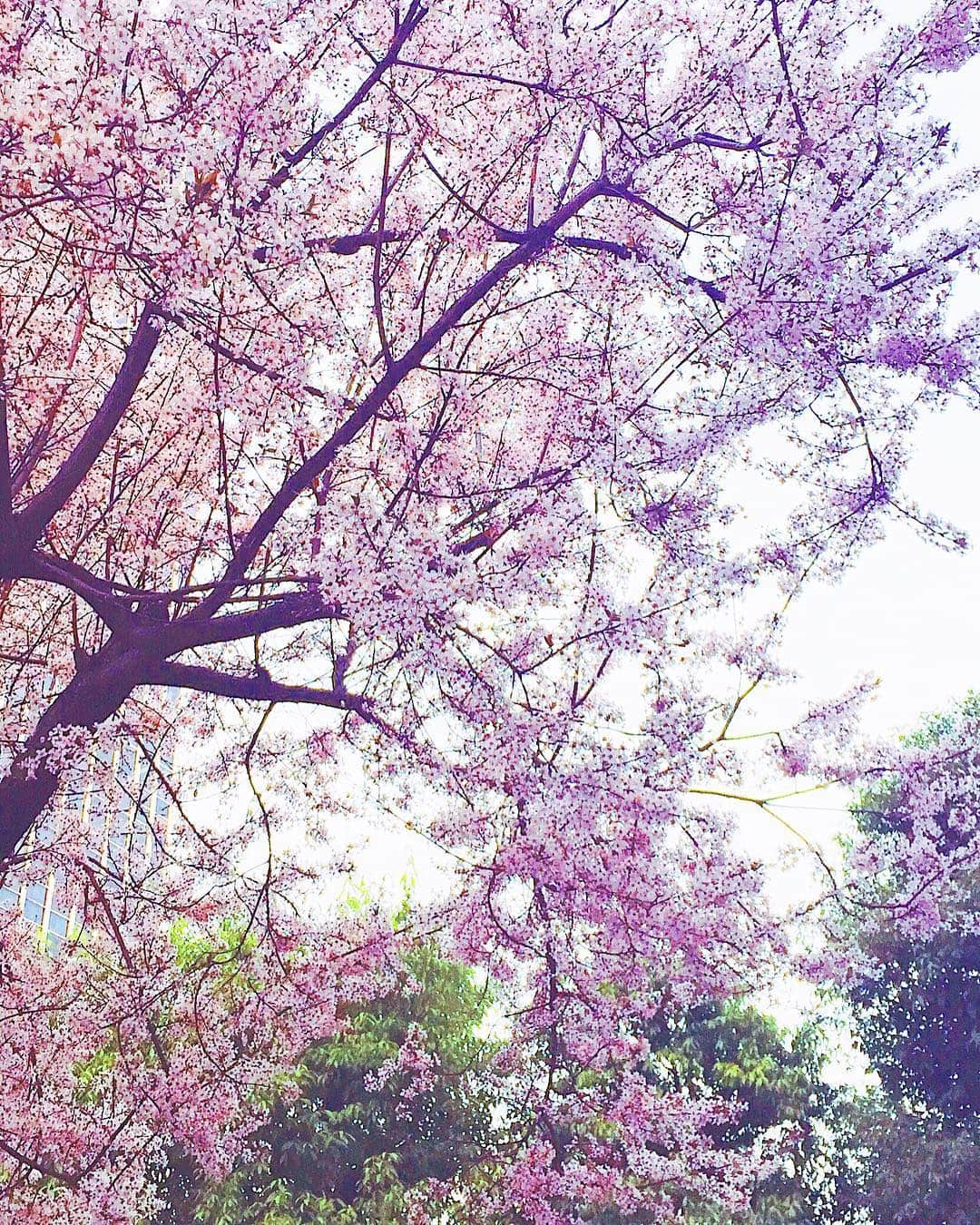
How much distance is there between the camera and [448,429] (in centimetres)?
477

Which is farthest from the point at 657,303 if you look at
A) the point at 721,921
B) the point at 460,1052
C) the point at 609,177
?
the point at 460,1052

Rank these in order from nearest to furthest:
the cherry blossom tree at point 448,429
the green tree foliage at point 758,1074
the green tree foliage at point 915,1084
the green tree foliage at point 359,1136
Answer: the cherry blossom tree at point 448,429, the green tree foliage at point 359,1136, the green tree foliage at point 915,1084, the green tree foliage at point 758,1074

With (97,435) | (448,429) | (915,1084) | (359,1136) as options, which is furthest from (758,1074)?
(97,435)

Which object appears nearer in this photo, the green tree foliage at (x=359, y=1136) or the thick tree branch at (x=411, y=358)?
the thick tree branch at (x=411, y=358)

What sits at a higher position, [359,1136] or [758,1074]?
[758,1074]

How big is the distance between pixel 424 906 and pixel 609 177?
3381mm

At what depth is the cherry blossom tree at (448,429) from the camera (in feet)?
10.5

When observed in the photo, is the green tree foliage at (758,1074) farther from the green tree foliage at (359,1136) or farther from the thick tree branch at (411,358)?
the thick tree branch at (411,358)

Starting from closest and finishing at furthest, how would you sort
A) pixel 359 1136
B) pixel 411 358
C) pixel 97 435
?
pixel 411 358 → pixel 97 435 → pixel 359 1136

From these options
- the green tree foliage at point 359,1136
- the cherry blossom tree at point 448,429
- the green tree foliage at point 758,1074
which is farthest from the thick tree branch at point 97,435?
the green tree foliage at point 758,1074

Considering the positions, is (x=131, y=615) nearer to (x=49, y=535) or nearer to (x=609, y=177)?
(x=49, y=535)

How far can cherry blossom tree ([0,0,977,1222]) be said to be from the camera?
10.5 feet

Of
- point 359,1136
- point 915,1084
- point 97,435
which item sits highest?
point 915,1084

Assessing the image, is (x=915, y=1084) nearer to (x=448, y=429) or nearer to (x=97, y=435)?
(x=448, y=429)
